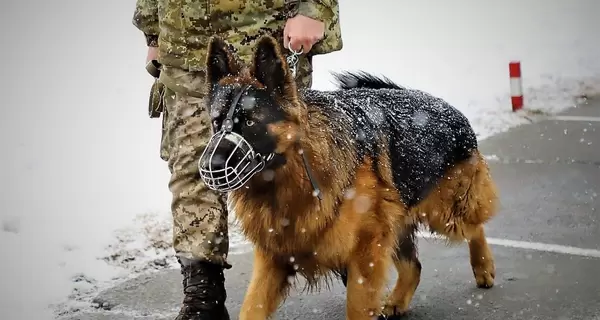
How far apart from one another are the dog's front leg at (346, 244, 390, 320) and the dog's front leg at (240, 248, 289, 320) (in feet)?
1.11

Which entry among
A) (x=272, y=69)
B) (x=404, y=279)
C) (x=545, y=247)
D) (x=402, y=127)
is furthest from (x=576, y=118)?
(x=272, y=69)

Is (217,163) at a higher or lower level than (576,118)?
higher

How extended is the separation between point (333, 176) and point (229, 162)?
0.63m

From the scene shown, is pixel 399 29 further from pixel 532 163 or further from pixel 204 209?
pixel 204 209

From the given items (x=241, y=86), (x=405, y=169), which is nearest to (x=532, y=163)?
(x=405, y=169)

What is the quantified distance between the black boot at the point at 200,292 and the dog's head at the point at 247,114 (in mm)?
1045

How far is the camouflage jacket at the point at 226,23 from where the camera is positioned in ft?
12.5

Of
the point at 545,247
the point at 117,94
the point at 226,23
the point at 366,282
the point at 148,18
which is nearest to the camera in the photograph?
the point at 366,282

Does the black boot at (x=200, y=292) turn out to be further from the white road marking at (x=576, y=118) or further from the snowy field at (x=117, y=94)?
the white road marking at (x=576, y=118)

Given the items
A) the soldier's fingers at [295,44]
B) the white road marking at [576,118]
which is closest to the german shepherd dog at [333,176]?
the soldier's fingers at [295,44]

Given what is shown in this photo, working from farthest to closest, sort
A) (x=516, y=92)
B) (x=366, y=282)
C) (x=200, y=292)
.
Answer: (x=516, y=92) < (x=200, y=292) < (x=366, y=282)

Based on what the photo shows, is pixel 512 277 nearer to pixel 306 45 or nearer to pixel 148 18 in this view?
pixel 306 45

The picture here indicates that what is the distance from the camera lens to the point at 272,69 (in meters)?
3.12

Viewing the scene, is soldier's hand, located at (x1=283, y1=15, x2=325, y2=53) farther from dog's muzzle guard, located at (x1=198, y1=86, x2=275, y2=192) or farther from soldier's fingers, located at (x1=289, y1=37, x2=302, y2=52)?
dog's muzzle guard, located at (x1=198, y1=86, x2=275, y2=192)
